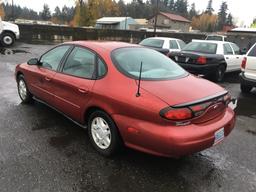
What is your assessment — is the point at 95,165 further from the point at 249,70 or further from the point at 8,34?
the point at 8,34

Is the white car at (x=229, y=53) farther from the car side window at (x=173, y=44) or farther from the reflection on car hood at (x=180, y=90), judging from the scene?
the reflection on car hood at (x=180, y=90)

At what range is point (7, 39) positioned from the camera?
17047mm

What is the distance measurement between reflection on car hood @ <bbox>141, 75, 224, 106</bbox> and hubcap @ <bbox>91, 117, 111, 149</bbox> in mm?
784

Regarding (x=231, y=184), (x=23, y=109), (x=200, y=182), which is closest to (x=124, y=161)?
(x=200, y=182)

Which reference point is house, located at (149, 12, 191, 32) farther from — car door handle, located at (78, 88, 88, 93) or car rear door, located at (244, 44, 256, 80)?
car door handle, located at (78, 88, 88, 93)

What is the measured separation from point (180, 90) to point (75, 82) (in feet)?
5.17

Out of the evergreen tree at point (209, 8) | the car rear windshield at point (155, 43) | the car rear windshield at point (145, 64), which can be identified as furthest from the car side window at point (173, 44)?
the evergreen tree at point (209, 8)

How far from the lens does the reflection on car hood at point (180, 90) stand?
10.4 feet

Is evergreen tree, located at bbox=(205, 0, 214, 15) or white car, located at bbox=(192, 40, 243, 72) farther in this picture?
evergreen tree, located at bbox=(205, 0, 214, 15)

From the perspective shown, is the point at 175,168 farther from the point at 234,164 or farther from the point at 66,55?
the point at 66,55

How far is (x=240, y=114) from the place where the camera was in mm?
6039

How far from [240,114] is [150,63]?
3008mm

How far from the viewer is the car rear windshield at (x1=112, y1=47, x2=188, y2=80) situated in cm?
371

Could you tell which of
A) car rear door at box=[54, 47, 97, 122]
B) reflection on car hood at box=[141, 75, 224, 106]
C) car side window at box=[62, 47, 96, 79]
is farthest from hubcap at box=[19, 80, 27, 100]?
reflection on car hood at box=[141, 75, 224, 106]
